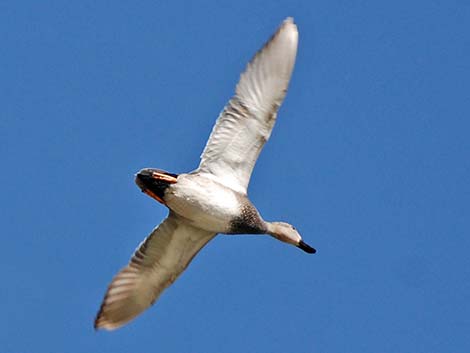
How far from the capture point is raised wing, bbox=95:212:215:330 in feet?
69.7

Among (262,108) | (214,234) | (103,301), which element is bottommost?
(103,301)

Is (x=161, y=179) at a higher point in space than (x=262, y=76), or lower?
lower

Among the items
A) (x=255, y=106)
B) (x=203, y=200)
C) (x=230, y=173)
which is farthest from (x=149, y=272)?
(x=255, y=106)

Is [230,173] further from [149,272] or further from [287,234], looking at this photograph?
[149,272]

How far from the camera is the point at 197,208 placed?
20.5 meters

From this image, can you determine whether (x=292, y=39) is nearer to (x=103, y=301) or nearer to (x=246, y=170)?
(x=246, y=170)

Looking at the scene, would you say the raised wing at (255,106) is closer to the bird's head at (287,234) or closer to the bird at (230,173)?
the bird at (230,173)

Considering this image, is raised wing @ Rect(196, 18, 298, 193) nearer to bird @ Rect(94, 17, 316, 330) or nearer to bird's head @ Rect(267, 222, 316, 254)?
bird @ Rect(94, 17, 316, 330)

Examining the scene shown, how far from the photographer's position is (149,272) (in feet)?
70.5

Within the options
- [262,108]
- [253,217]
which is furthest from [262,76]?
[253,217]

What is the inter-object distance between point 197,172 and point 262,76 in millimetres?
1583

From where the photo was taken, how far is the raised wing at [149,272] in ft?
69.7

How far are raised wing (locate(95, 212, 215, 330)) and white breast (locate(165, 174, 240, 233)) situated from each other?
62 centimetres

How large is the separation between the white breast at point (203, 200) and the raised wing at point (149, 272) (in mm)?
623
